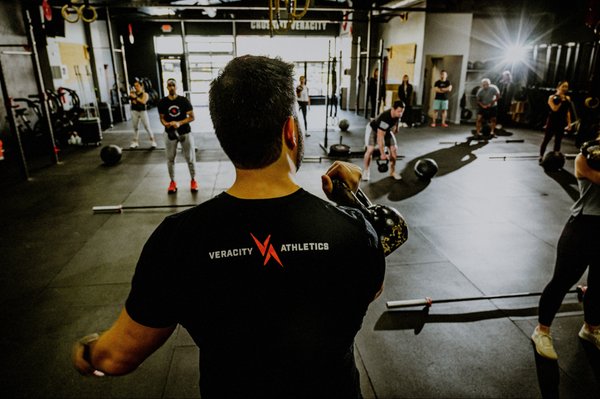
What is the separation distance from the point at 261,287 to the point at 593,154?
102 inches

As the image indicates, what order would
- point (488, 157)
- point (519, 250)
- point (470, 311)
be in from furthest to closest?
point (488, 157) < point (519, 250) < point (470, 311)

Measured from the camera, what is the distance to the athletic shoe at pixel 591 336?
2.88 m

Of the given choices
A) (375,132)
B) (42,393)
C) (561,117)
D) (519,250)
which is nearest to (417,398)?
(42,393)

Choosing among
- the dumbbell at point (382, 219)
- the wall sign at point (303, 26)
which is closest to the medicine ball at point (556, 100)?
the dumbbell at point (382, 219)

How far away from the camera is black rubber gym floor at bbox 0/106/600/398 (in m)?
2.62

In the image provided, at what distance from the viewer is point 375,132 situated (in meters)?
7.08

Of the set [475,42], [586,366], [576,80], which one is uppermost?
[475,42]

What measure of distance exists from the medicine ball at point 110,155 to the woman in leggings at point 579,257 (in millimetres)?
8270

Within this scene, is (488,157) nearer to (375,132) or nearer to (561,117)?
(561,117)

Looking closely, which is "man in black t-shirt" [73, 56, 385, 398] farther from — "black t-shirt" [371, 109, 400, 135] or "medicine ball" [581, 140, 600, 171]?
"black t-shirt" [371, 109, 400, 135]

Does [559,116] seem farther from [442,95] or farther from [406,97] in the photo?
[406,97]

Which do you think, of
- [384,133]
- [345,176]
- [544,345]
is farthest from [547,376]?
[384,133]

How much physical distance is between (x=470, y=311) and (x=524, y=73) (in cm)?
1379

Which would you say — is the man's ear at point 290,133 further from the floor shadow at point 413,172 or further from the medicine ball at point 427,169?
the medicine ball at point 427,169
